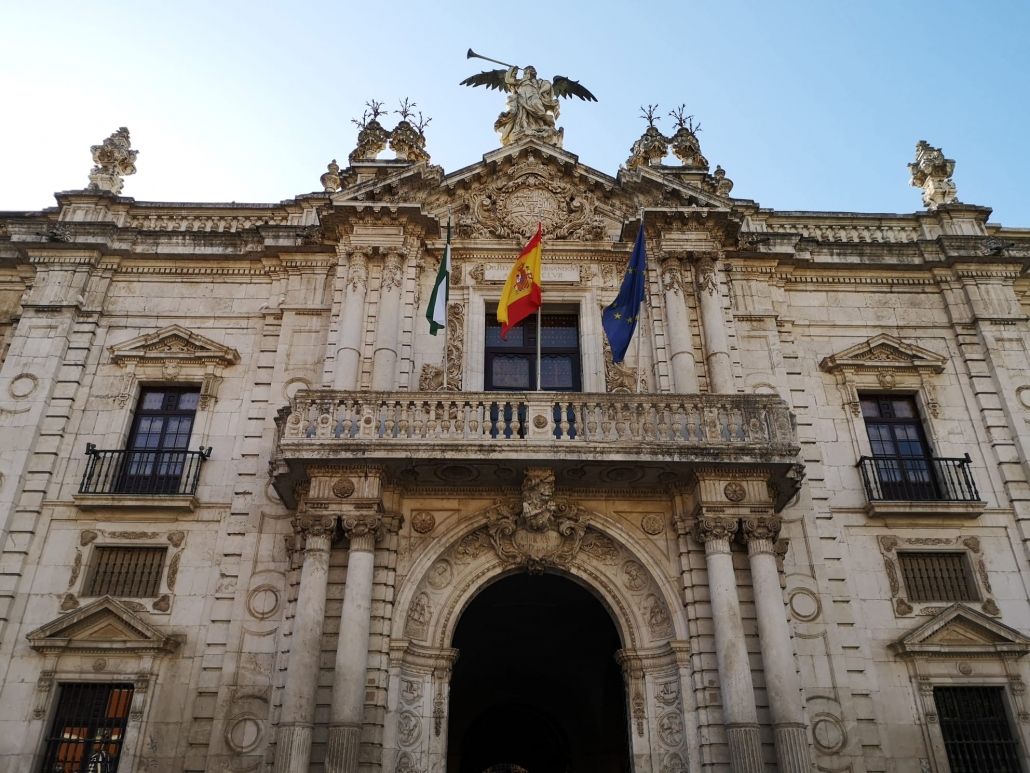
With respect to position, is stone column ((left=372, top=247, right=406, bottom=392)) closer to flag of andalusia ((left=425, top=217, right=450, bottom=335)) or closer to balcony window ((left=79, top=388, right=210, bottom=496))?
flag of andalusia ((left=425, top=217, right=450, bottom=335))

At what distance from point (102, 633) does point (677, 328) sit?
1151cm

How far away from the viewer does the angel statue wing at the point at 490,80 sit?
19406mm

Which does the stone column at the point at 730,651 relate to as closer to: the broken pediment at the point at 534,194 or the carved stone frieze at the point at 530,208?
the broken pediment at the point at 534,194

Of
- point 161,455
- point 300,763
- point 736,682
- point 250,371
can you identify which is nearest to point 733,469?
point 736,682

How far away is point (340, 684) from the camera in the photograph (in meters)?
11.6

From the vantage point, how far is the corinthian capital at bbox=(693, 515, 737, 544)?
12867 mm

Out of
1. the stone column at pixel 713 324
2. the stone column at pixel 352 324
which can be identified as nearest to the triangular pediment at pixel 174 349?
the stone column at pixel 352 324

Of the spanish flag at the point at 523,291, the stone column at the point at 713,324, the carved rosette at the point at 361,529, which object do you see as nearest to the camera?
the carved rosette at the point at 361,529

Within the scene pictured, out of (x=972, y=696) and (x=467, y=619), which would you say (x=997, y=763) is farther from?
(x=467, y=619)

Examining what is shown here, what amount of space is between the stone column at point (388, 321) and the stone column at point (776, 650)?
6.93 meters

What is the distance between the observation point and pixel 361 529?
12703 millimetres

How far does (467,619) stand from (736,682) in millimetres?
7396

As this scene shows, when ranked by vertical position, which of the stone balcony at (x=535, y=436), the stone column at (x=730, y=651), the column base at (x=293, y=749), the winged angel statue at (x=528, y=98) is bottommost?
the column base at (x=293, y=749)

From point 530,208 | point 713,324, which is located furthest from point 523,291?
point 713,324
